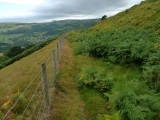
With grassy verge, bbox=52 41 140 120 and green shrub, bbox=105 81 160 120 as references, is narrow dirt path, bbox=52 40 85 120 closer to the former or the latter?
grassy verge, bbox=52 41 140 120

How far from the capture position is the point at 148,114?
623 cm

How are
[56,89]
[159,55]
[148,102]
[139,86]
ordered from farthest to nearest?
[159,55]
[56,89]
[139,86]
[148,102]

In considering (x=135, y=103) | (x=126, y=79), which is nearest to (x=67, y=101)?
(x=135, y=103)

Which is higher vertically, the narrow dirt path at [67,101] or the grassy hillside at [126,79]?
the grassy hillside at [126,79]

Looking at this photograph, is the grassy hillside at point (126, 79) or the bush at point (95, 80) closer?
the grassy hillside at point (126, 79)

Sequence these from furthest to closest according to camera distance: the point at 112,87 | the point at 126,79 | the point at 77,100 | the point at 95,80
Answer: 1. the point at 126,79
2. the point at 95,80
3. the point at 112,87
4. the point at 77,100

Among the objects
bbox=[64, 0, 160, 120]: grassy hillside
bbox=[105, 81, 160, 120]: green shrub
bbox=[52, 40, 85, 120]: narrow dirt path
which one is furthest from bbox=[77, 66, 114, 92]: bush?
bbox=[105, 81, 160, 120]: green shrub

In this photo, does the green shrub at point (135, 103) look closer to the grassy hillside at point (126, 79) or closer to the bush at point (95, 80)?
the grassy hillside at point (126, 79)

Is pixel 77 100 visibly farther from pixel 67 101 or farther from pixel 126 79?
pixel 126 79

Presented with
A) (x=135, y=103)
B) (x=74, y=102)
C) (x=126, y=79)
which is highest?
(x=135, y=103)

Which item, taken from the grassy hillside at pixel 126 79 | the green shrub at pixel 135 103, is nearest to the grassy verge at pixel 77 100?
the grassy hillside at pixel 126 79

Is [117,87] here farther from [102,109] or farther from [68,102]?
[68,102]

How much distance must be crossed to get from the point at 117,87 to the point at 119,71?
5.13 m

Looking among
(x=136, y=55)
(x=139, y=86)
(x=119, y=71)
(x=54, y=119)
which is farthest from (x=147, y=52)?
(x=54, y=119)
